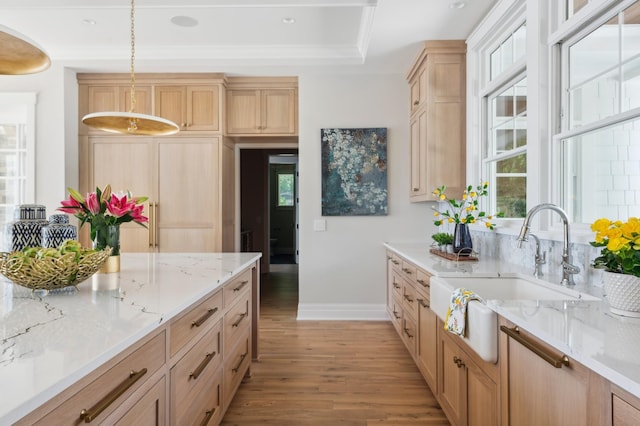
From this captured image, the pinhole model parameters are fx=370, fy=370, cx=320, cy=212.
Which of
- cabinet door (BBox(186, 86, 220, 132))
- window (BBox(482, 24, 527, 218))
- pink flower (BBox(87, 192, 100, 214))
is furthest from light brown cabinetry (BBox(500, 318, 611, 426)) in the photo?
cabinet door (BBox(186, 86, 220, 132))

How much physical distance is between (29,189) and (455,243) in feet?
14.1

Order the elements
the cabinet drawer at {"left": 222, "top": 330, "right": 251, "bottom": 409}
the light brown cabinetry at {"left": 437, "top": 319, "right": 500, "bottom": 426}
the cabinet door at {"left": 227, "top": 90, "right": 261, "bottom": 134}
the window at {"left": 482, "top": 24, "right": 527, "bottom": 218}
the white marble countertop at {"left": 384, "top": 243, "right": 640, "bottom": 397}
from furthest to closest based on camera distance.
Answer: the cabinet door at {"left": 227, "top": 90, "right": 261, "bottom": 134} < the window at {"left": 482, "top": 24, "right": 527, "bottom": 218} < the cabinet drawer at {"left": 222, "top": 330, "right": 251, "bottom": 409} < the light brown cabinetry at {"left": 437, "top": 319, "right": 500, "bottom": 426} < the white marble countertop at {"left": 384, "top": 243, "right": 640, "bottom": 397}

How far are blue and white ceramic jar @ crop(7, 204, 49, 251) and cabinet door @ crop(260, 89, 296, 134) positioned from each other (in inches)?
109

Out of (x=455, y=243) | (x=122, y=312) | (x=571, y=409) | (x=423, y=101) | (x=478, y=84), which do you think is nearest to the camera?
(x=571, y=409)

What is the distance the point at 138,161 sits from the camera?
4.15 m

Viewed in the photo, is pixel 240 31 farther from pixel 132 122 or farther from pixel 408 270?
pixel 408 270

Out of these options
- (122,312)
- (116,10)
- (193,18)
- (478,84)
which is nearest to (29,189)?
(116,10)

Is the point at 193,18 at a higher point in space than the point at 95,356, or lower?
higher

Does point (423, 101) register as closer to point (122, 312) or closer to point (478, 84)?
point (478, 84)

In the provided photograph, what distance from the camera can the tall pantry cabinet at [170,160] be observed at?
4129mm

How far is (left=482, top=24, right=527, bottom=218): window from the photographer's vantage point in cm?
256

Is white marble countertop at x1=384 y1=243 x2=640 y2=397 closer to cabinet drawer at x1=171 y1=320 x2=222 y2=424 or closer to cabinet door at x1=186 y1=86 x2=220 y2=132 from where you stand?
cabinet drawer at x1=171 y1=320 x2=222 y2=424

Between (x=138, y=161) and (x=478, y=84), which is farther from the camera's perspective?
(x=138, y=161)

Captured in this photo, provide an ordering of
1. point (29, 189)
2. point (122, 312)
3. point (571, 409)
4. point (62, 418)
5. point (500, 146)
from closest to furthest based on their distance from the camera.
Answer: point (62, 418), point (571, 409), point (122, 312), point (500, 146), point (29, 189)
